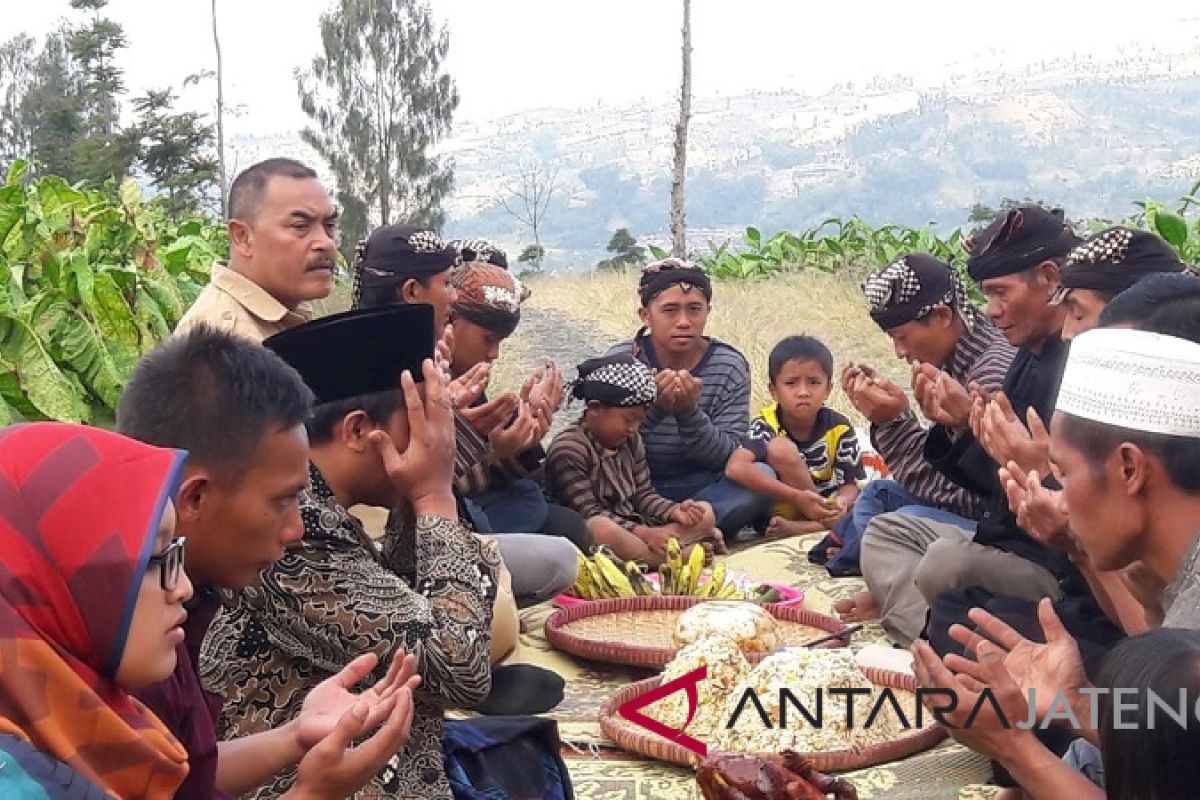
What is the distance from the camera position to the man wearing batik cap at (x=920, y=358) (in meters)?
5.20

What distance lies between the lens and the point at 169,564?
1911 millimetres

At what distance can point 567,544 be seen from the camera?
17.5 ft

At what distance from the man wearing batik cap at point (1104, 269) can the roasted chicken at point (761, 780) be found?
174 centimetres

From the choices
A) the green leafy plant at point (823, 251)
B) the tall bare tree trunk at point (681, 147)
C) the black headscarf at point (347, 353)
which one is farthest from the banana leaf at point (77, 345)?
the tall bare tree trunk at point (681, 147)

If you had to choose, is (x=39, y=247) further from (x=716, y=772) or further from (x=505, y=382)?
(x=505, y=382)

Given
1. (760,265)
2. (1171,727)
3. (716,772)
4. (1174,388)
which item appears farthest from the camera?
(760,265)

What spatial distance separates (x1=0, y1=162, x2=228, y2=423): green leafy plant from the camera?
237 inches

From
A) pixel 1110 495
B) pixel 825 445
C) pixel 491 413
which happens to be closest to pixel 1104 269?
pixel 1110 495

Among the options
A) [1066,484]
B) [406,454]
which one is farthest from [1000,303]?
[406,454]

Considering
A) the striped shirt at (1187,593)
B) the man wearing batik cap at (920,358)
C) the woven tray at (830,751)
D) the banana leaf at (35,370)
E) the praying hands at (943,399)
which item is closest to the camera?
the striped shirt at (1187,593)

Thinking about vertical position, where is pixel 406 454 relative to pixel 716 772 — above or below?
above

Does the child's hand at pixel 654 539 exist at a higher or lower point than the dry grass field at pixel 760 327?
higher

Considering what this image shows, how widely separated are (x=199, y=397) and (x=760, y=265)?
15.9m

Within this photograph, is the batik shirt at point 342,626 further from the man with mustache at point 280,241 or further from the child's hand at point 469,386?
the man with mustache at point 280,241
